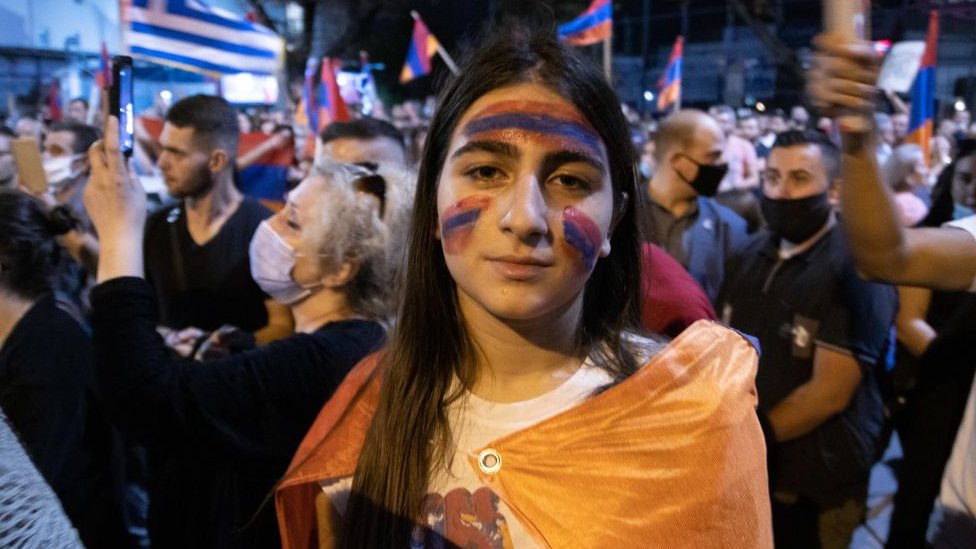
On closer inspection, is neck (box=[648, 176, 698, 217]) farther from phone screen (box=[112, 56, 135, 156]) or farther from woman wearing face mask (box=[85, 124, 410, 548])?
phone screen (box=[112, 56, 135, 156])

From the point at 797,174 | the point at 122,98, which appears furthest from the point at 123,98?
the point at 797,174

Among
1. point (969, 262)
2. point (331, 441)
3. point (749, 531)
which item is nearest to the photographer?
point (749, 531)

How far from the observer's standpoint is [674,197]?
430 cm

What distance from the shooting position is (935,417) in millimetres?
2859

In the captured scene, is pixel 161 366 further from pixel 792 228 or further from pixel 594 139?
pixel 792 228

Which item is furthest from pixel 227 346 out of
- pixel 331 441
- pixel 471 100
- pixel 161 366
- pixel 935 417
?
pixel 935 417

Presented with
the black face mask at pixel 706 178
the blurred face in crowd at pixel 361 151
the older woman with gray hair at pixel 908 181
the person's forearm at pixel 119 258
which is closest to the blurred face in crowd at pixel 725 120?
the older woman with gray hair at pixel 908 181

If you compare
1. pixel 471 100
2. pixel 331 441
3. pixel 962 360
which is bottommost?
pixel 962 360

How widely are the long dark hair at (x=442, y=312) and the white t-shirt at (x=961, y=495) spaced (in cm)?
90

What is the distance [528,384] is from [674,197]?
9.84ft

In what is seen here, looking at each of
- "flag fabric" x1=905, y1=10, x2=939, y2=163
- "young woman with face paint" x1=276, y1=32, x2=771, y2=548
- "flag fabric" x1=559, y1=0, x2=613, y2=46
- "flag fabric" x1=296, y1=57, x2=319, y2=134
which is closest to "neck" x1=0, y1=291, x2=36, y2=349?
"young woman with face paint" x1=276, y1=32, x2=771, y2=548

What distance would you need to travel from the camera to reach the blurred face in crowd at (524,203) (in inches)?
53.5

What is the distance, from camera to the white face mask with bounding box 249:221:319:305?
7.77 feet

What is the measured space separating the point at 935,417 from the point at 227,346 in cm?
253
